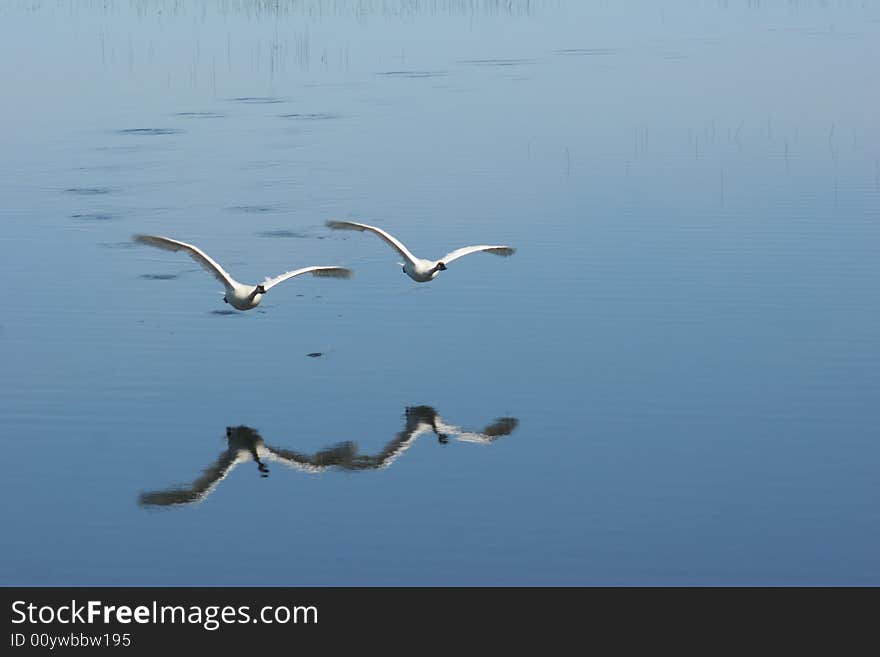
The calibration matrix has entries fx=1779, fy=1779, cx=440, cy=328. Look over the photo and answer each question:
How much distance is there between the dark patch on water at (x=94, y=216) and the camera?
40469mm

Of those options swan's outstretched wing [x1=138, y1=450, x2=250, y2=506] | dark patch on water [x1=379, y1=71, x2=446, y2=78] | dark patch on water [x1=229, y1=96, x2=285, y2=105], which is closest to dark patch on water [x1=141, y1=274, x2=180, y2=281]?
swan's outstretched wing [x1=138, y1=450, x2=250, y2=506]

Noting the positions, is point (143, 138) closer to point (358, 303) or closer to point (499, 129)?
point (499, 129)

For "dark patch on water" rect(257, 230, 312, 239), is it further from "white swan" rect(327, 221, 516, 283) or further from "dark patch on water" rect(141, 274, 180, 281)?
"white swan" rect(327, 221, 516, 283)

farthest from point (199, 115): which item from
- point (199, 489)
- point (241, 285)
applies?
point (199, 489)

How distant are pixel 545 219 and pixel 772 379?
12.7 metres

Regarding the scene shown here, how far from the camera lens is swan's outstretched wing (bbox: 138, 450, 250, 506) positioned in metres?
23.1

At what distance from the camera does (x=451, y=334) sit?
30.5m

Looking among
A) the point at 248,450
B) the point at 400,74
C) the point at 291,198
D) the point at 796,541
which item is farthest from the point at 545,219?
the point at 400,74

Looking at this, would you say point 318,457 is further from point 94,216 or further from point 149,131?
point 149,131

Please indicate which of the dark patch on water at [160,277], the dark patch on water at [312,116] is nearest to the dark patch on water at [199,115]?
the dark patch on water at [312,116]

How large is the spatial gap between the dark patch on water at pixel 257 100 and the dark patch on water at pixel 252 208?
1660 cm

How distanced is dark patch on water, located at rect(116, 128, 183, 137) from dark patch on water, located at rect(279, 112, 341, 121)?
3.85 meters

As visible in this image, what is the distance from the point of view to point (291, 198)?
1684 inches

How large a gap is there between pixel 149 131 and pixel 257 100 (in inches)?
253
